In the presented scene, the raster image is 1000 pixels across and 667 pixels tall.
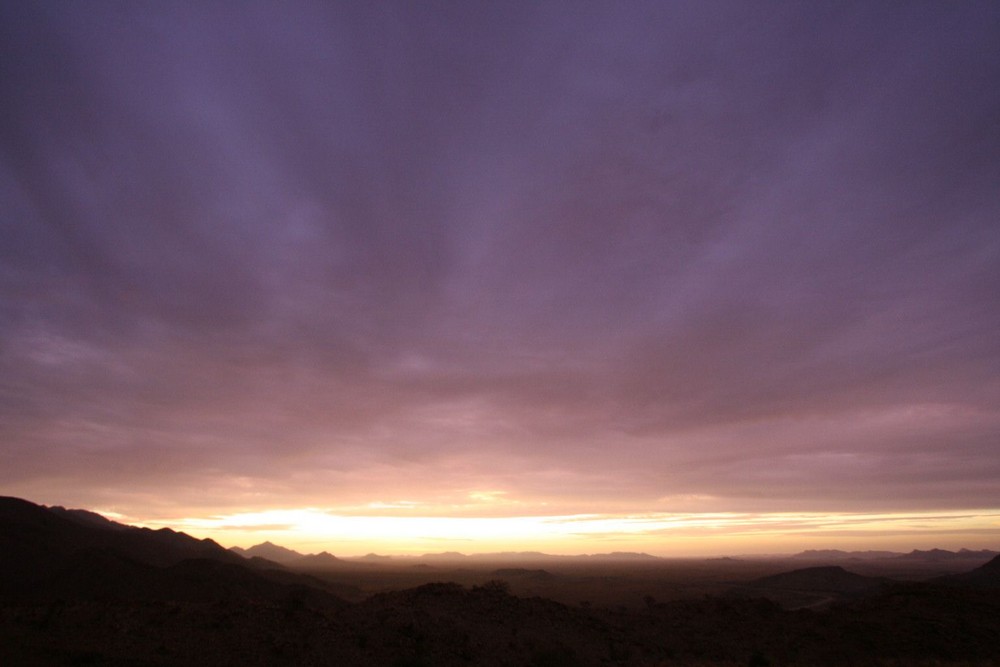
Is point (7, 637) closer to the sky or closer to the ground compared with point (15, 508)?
closer to the ground

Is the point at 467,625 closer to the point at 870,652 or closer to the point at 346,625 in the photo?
the point at 346,625

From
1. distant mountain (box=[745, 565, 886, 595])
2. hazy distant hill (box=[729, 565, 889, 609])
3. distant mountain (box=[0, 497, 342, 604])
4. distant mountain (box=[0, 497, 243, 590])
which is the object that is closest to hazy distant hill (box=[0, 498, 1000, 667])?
distant mountain (box=[0, 497, 342, 604])

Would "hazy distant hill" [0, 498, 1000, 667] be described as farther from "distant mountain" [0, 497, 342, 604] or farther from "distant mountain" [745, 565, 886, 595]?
"distant mountain" [745, 565, 886, 595]

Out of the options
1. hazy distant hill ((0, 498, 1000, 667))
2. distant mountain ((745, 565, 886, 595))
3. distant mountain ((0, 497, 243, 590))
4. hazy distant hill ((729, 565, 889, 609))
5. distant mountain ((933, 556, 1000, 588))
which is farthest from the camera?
distant mountain ((745, 565, 886, 595))

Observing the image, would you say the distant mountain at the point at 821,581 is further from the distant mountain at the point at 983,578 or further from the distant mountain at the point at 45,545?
the distant mountain at the point at 45,545

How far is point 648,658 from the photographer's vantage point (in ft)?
109

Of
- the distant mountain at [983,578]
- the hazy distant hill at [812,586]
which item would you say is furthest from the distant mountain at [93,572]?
the distant mountain at [983,578]

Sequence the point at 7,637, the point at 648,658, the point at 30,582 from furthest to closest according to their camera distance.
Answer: the point at 30,582
the point at 648,658
the point at 7,637

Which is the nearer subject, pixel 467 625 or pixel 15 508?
pixel 467 625

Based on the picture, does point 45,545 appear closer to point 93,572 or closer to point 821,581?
point 93,572

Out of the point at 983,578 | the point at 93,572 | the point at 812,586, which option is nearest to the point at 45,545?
the point at 93,572

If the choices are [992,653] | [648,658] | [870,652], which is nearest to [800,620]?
[870,652]

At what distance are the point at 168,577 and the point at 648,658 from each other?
48768 millimetres

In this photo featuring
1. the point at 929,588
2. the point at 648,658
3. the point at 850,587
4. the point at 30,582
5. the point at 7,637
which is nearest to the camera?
the point at 7,637
